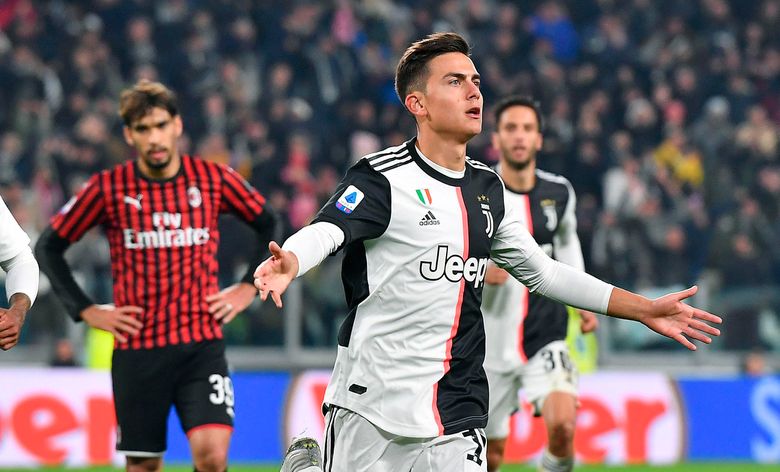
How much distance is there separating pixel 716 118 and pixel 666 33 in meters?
2.45

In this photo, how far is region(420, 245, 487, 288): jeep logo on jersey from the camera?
16.0 ft

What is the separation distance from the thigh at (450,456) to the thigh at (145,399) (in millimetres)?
2265

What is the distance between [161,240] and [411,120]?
909cm

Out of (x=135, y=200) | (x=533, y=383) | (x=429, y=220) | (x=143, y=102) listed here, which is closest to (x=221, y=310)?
(x=135, y=200)

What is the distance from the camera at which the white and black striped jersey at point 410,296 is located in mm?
4836

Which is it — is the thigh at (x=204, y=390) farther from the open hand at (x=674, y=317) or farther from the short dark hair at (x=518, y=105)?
the open hand at (x=674, y=317)

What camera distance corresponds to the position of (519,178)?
7.89m

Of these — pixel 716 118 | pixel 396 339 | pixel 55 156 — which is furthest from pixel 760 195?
pixel 396 339

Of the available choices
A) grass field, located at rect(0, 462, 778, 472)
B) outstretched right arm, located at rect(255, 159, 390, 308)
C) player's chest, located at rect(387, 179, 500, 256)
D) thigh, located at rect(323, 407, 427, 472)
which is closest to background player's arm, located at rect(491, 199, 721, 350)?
player's chest, located at rect(387, 179, 500, 256)

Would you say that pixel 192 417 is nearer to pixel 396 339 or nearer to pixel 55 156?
pixel 396 339

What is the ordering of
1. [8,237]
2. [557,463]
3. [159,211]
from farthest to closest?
[557,463] → [159,211] → [8,237]

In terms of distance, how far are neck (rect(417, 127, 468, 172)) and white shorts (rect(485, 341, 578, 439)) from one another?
297 cm

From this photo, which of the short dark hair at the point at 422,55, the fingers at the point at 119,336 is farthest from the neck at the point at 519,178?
the short dark hair at the point at 422,55

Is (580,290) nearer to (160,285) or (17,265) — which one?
(17,265)
